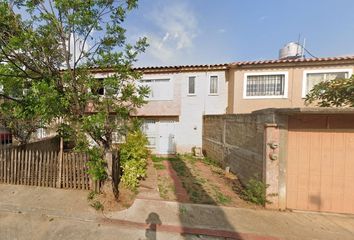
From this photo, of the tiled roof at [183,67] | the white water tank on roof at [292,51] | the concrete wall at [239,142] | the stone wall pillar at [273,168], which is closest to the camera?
the stone wall pillar at [273,168]

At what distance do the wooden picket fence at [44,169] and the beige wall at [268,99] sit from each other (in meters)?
8.47

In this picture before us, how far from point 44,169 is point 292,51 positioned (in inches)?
598

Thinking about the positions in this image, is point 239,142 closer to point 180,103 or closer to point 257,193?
point 257,193

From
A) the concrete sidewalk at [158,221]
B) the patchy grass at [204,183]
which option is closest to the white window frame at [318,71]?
the patchy grass at [204,183]

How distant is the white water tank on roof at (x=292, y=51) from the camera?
13.0 metres

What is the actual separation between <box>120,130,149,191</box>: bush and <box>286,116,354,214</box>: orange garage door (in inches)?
179

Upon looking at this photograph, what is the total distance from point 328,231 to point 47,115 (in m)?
7.14

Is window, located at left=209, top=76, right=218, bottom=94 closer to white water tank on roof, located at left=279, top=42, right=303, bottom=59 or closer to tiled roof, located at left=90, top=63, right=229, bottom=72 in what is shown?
tiled roof, located at left=90, top=63, right=229, bottom=72

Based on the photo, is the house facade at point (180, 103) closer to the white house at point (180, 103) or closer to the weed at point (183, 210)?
the white house at point (180, 103)

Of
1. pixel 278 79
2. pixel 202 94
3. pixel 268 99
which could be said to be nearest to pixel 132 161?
pixel 202 94

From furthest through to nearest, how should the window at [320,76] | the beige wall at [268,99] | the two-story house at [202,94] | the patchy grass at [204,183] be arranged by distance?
the two-story house at [202,94] → the beige wall at [268,99] → the window at [320,76] → the patchy grass at [204,183]

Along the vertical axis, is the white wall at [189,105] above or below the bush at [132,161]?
above

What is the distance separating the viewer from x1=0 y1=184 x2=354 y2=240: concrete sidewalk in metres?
4.15

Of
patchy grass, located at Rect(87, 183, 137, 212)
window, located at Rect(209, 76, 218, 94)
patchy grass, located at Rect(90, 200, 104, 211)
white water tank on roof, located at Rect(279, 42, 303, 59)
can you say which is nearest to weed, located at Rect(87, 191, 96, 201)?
patchy grass, located at Rect(87, 183, 137, 212)
